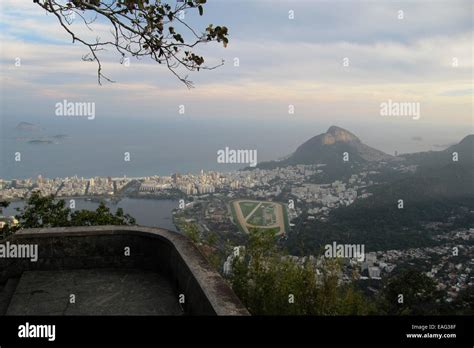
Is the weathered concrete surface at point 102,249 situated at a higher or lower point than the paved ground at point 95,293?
higher

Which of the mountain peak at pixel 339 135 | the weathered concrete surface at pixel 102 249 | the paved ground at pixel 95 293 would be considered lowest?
the paved ground at pixel 95 293

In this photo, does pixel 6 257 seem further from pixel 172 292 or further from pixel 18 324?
pixel 172 292

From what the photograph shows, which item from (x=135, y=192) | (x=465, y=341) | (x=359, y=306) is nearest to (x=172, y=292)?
(x=359, y=306)

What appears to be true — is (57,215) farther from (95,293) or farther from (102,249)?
(95,293)

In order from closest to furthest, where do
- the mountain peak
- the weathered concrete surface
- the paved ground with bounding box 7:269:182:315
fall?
1. the paved ground with bounding box 7:269:182:315
2. the weathered concrete surface
3. the mountain peak

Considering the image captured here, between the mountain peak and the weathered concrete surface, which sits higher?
the mountain peak

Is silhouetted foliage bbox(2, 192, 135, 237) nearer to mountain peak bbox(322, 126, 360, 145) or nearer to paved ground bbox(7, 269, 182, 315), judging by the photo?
paved ground bbox(7, 269, 182, 315)
